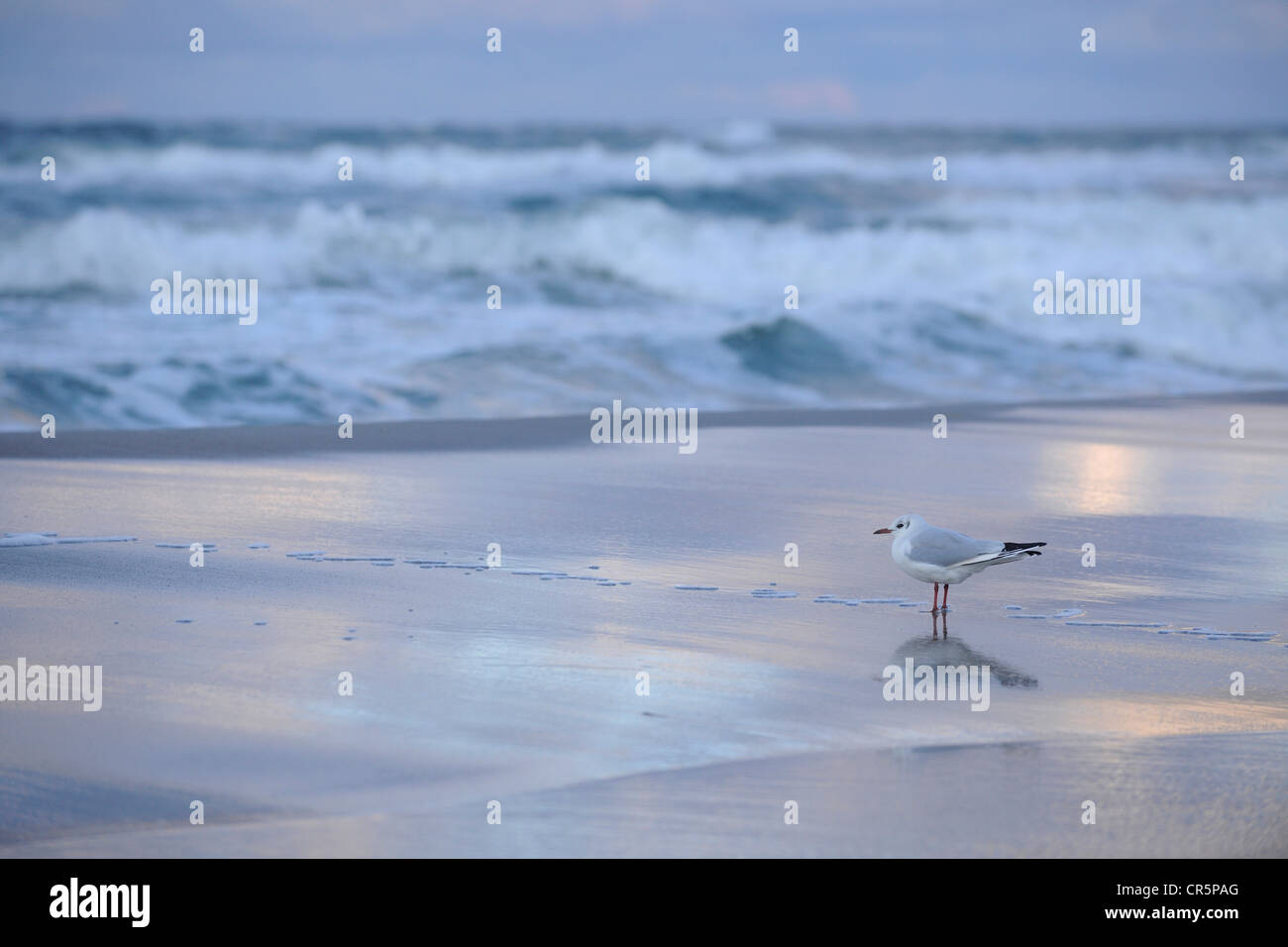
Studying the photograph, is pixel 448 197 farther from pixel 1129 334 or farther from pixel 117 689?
pixel 117 689

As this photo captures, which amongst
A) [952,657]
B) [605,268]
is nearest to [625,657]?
[952,657]

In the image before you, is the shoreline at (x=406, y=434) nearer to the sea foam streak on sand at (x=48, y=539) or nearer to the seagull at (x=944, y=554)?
the sea foam streak on sand at (x=48, y=539)

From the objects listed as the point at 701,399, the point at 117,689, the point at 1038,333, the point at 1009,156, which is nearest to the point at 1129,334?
the point at 1038,333

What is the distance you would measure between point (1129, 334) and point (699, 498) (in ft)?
37.2

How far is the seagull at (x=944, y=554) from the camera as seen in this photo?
595 centimetres

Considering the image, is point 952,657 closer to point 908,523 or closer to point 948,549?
point 948,549

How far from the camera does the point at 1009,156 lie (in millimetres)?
35531

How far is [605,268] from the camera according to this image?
69.3ft

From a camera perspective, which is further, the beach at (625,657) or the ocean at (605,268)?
the ocean at (605,268)

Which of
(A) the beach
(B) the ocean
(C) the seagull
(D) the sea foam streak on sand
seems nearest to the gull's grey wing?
(C) the seagull

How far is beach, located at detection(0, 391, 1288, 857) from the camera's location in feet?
12.7

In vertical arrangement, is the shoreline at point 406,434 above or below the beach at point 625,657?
above

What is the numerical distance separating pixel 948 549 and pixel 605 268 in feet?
50.9

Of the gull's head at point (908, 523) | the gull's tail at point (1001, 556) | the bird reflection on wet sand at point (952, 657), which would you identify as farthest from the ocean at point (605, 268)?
the bird reflection on wet sand at point (952, 657)
